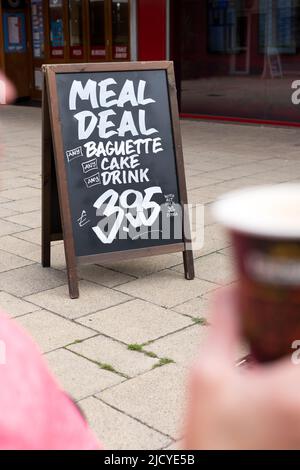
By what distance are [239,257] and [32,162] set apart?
8728mm

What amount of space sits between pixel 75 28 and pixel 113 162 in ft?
33.9

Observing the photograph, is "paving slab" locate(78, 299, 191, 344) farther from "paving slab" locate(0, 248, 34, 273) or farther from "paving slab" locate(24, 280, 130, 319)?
"paving slab" locate(0, 248, 34, 273)

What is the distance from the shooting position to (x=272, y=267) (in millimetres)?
626

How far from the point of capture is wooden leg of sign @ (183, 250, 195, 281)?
4586 mm

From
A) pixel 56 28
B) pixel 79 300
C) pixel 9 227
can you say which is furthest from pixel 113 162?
pixel 56 28

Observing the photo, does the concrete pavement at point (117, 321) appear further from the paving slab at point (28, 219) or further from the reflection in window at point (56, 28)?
the reflection in window at point (56, 28)

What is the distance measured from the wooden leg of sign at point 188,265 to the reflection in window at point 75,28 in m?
10.3

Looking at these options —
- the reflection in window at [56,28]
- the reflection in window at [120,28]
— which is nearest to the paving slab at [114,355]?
the reflection in window at [120,28]

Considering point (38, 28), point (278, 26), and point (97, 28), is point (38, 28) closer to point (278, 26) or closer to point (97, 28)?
point (97, 28)

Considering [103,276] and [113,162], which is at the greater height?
[113,162]

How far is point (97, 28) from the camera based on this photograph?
535 inches

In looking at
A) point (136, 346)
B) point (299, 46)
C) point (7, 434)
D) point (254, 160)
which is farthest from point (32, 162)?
point (7, 434)
